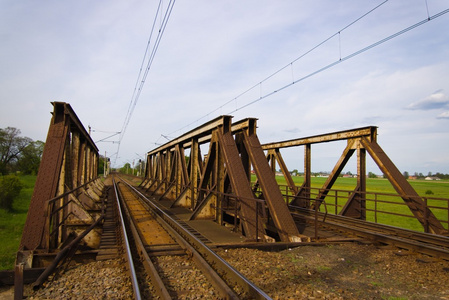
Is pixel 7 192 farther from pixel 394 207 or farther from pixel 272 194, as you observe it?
pixel 394 207

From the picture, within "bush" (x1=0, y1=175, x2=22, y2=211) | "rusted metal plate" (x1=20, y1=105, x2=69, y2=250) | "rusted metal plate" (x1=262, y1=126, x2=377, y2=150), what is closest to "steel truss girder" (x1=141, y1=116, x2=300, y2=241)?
"rusted metal plate" (x1=262, y1=126, x2=377, y2=150)

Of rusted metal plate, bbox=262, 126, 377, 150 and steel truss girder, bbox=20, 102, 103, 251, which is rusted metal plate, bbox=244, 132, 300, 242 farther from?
steel truss girder, bbox=20, 102, 103, 251

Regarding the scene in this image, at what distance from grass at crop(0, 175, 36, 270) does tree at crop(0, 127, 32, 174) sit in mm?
33559

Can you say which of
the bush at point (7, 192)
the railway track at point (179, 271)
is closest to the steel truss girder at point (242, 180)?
the railway track at point (179, 271)

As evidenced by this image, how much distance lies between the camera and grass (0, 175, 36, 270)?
11155 millimetres

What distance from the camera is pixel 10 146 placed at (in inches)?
2162

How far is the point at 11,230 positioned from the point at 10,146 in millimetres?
47320

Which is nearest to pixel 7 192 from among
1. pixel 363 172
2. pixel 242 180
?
pixel 242 180

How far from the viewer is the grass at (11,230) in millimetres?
11155

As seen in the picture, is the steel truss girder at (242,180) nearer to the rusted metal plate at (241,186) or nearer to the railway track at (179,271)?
the rusted metal plate at (241,186)

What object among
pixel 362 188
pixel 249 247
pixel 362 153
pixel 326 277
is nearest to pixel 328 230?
pixel 362 188

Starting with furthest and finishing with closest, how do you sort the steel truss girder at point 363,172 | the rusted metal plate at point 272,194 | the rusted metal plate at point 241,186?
the steel truss girder at point 363,172
the rusted metal plate at point 241,186
the rusted metal plate at point 272,194

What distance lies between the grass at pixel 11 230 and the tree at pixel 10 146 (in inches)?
1321

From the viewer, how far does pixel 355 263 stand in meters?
5.93
